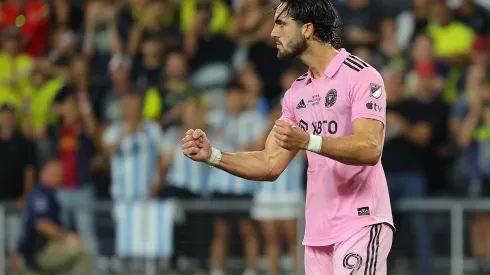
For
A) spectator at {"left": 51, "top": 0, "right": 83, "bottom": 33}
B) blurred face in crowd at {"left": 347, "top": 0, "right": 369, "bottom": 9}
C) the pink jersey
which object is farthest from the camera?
spectator at {"left": 51, "top": 0, "right": 83, "bottom": 33}

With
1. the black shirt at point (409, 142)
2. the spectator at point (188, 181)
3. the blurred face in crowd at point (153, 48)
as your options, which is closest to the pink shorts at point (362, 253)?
the black shirt at point (409, 142)

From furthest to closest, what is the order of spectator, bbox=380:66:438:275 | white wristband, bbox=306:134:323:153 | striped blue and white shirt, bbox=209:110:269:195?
striped blue and white shirt, bbox=209:110:269:195
spectator, bbox=380:66:438:275
white wristband, bbox=306:134:323:153

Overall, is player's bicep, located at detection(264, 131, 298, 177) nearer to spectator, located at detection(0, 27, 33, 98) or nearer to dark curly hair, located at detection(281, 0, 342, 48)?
dark curly hair, located at detection(281, 0, 342, 48)

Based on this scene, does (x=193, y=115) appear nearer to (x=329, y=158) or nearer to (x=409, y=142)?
(x=409, y=142)

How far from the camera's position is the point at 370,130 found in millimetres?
5531

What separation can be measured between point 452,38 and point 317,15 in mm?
6776

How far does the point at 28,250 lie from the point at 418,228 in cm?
447

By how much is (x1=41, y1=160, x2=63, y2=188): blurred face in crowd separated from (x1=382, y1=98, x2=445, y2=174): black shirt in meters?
3.83

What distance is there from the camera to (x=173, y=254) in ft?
37.6

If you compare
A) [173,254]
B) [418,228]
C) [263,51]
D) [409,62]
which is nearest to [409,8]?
[409,62]

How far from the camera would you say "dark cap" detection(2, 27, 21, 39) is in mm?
14499

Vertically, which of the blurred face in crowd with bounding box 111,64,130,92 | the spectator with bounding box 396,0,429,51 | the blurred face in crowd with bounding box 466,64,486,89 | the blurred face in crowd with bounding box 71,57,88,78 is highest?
the spectator with bounding box 396,0,429,51

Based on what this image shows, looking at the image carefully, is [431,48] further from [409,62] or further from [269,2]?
[269,2]

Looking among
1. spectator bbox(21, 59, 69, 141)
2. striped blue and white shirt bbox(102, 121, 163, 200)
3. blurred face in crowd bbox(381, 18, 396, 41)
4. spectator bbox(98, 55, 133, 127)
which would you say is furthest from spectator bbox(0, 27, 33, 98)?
blurred face in crowd bbox(381, 18, 396, 41)
